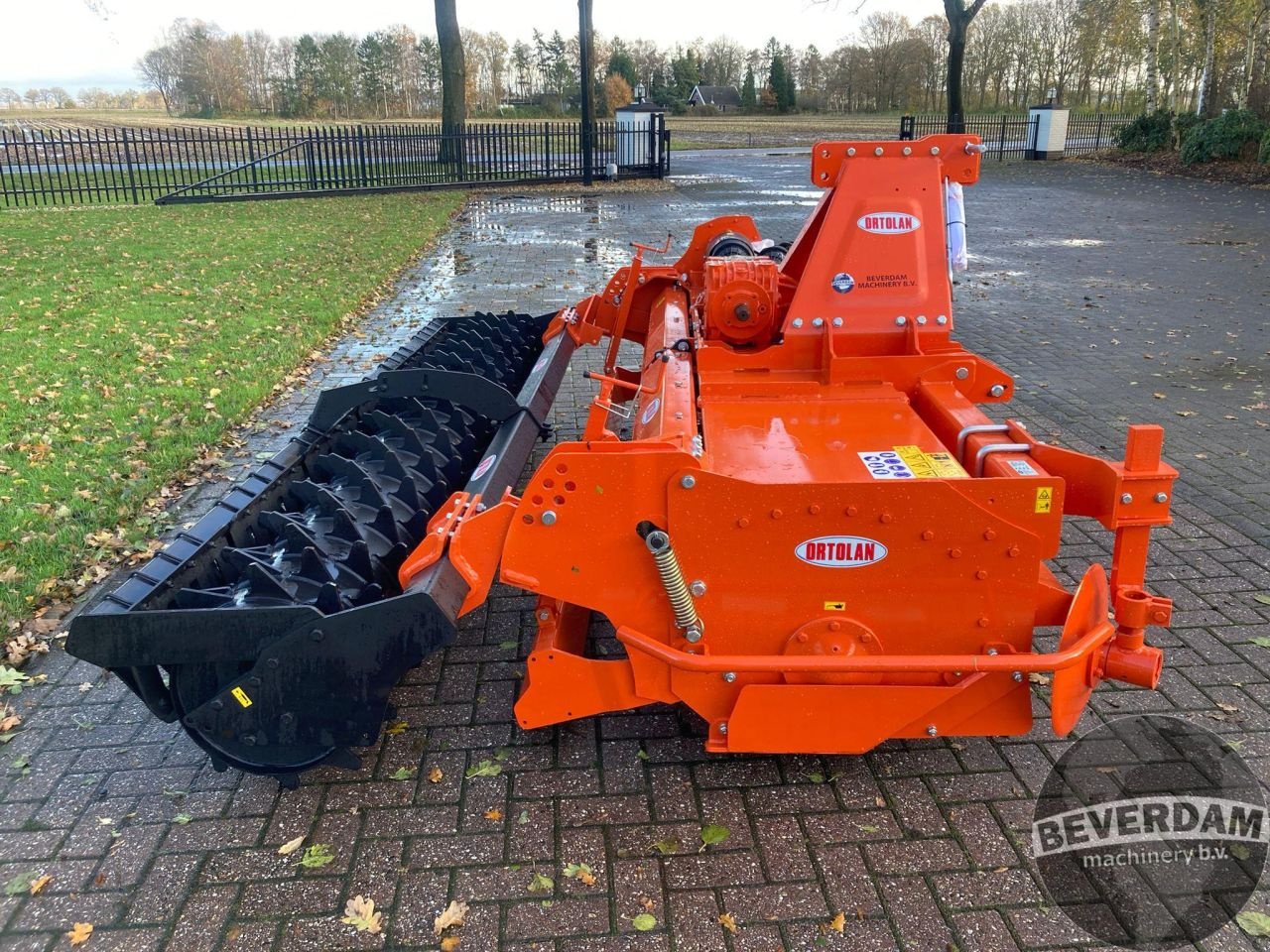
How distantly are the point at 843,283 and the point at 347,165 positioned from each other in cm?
2242

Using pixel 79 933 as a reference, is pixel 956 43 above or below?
above

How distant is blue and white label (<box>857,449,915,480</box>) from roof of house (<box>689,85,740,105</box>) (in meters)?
82.2

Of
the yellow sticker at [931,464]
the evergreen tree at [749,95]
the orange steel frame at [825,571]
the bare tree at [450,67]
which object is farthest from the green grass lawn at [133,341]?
the evergreen tree at [749,95]

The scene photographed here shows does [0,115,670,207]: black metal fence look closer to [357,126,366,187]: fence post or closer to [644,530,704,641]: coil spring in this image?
[357,126,366,187]: fence post

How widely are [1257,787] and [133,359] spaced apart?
28.9 feet

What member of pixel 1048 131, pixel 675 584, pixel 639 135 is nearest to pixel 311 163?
pixel 639 135

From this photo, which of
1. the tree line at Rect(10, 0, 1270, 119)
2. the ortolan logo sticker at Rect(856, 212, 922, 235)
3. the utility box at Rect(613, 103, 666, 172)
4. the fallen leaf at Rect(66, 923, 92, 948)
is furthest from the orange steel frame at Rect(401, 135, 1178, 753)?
the tree line at Rect(10, 0, 1270, 119)

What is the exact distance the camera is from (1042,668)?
290cm

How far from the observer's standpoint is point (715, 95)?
79.6 meters

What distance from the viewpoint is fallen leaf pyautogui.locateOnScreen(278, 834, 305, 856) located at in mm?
3021

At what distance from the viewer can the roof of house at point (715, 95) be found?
260 ft

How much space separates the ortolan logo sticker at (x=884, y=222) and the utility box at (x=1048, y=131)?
31810 mm

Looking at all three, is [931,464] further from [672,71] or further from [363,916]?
[672,71]

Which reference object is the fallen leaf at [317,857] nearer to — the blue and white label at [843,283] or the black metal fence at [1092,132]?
the blue and white label at [843,283]
